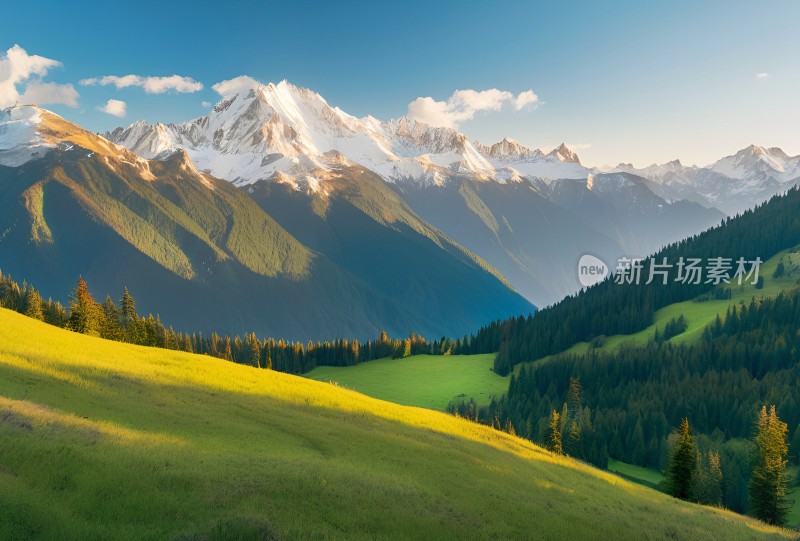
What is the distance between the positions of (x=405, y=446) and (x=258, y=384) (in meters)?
22.4

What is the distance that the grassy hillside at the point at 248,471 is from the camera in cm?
1814

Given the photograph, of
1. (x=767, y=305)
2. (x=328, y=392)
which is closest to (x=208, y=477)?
(x=328, y=392)

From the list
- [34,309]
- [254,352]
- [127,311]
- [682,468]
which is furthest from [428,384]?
[682,468]

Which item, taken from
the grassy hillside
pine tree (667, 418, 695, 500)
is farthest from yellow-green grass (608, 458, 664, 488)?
the grassy hillside

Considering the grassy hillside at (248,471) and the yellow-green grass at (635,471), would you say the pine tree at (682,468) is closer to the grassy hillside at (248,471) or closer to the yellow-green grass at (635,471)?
the grassy hillside at (248,471)

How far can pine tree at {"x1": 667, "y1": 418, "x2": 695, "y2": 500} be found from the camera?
6062 cm

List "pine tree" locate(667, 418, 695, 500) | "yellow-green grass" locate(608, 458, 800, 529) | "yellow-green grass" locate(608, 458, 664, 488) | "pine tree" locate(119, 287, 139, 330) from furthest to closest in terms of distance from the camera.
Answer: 1. "pine tree" locate(119, 287, 139, 330)
2. "yellow-green grass" locate(608, 458, 664, 488)
3. "yellow-green grass" locate(608, 458, 800, 529)
4. "pine tree" locate(667, 418, 695, 500)

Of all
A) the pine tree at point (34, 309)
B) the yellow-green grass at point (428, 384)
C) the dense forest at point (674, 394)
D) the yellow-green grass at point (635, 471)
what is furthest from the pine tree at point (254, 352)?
the yellow-green grass at point (635, 471)

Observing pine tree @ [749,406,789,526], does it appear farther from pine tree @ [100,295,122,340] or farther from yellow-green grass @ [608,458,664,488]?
pine tree @ [100,295,122,340]

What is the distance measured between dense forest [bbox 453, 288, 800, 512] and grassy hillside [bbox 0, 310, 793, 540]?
50665 millimetres

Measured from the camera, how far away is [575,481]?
41250 mm

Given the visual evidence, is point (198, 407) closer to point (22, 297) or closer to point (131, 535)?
point (131, 535)

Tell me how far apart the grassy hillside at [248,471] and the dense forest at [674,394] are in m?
50.7

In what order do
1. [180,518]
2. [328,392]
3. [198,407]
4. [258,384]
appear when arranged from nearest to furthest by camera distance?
[180,518], [198,407], [258,384], [328,392]
